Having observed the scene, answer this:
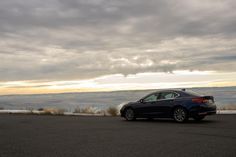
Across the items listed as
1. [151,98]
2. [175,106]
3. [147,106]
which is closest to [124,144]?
[175,106]

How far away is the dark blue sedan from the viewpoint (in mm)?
17719

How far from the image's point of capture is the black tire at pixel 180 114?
17.9 meters

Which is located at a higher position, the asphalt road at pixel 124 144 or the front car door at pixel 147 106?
the front car door at pixel 147 106

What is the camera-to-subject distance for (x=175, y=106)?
18281 mm

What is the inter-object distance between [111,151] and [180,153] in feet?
5.91

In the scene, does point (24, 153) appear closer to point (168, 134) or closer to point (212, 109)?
point (168, 134)

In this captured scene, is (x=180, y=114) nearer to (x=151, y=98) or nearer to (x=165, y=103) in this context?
(x=165, y=103)

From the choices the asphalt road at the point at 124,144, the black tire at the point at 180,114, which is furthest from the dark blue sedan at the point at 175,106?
the asphalt road at the point at 124,144

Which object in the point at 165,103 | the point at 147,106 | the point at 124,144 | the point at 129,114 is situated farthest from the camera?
the point at 129,114

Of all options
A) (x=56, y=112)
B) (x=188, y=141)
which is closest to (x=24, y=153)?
(x=188, y=141)

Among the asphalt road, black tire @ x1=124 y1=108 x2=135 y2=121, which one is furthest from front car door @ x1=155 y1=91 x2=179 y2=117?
the asphalt road

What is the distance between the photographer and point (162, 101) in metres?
19.0

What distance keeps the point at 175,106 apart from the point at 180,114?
1.55ft

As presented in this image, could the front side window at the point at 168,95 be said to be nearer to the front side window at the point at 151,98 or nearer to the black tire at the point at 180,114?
the front side window at the point at 151,98
